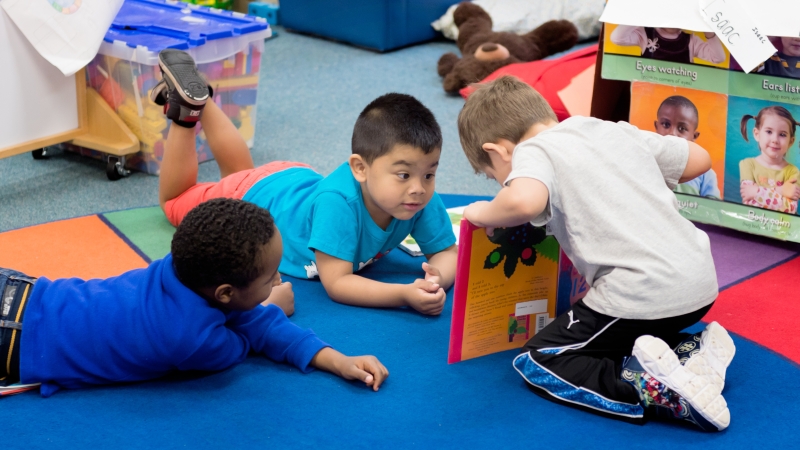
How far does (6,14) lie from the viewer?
1.66 m

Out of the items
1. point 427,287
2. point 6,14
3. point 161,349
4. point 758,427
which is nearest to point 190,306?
point 161,349

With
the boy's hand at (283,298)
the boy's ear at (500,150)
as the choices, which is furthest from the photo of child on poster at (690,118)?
the boy's hand at (283,298)

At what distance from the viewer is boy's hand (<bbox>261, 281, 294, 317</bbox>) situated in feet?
4.12

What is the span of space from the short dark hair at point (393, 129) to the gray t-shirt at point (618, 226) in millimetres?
215

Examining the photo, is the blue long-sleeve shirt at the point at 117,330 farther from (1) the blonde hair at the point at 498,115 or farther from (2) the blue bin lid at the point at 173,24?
(2) the blue bin lid at the point at 173,24

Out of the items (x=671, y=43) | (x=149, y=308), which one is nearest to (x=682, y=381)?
(x=149, y=308)

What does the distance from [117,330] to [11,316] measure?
13cm

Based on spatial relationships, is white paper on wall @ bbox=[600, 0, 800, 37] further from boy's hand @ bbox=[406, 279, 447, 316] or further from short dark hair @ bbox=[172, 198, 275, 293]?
short dark hair @ bbox=[172, 198, 275, 293]

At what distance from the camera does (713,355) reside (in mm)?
1062

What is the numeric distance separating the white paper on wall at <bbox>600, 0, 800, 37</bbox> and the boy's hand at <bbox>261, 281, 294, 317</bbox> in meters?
0.75

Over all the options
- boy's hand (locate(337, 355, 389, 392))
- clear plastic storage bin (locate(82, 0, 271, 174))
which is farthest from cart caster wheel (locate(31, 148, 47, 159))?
boy's hand (locate(337, 355, 389, 392))

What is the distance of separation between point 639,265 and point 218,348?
1.79ft

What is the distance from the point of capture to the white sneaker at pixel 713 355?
1.04m

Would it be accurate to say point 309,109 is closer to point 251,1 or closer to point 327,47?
point 327,47
